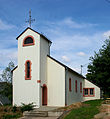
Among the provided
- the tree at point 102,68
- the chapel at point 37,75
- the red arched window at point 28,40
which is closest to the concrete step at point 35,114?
the chapel at point 37,75

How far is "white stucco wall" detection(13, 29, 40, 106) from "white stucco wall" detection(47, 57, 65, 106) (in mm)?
2029

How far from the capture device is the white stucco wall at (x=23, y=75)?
67.2ft

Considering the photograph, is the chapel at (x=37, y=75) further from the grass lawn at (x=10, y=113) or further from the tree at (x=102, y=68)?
the tree at (x=102, y=68)

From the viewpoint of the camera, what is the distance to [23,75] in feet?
69.9

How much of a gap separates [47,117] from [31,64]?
7624 millimetres

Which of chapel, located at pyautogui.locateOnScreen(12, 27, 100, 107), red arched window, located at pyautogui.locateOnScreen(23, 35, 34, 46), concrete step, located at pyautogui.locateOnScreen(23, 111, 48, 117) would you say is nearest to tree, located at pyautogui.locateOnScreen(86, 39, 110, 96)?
chapel, located at pyautogui.locateOnScreen(12, 27, 100, 107)

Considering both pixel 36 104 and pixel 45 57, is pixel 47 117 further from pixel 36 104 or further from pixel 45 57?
pixel 45 57

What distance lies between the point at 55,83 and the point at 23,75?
12.2ft

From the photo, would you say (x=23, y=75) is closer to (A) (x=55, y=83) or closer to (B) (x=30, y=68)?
(B) (x=30, y=68)

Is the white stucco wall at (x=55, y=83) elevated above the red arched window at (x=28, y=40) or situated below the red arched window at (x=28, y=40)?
below

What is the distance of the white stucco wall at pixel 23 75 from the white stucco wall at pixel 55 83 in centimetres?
203

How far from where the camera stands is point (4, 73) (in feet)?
97.8

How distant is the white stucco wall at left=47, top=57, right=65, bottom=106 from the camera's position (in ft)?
69.3

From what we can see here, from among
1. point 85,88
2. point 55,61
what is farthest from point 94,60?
point 55,61
